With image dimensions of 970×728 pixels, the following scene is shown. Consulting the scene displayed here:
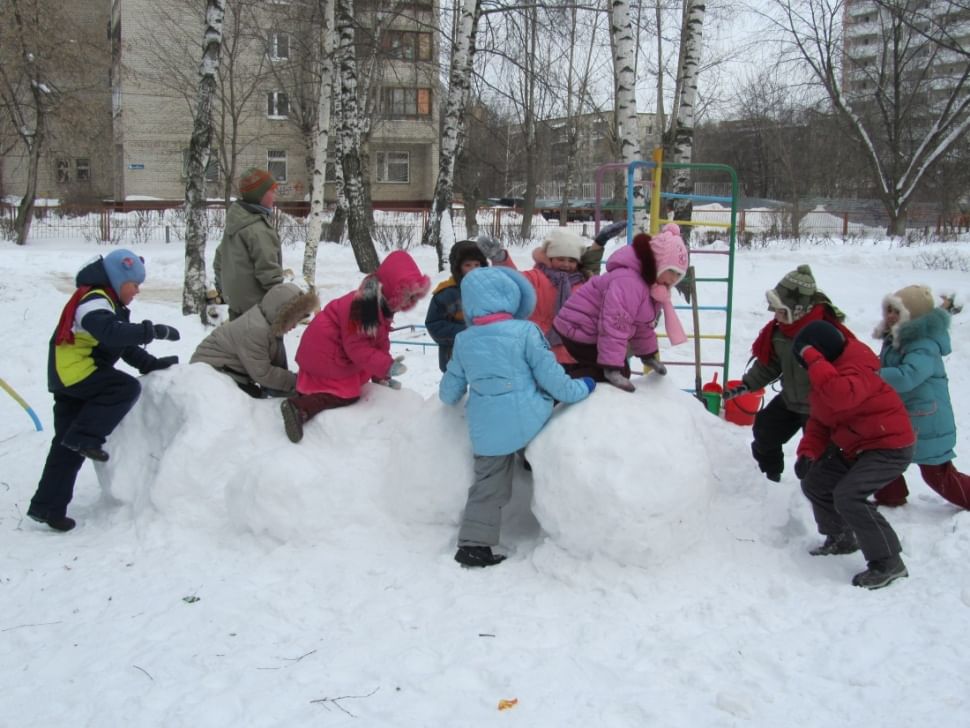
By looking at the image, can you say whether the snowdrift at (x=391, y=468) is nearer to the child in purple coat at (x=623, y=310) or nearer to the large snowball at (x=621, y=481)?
the large snowball at (x=621, y=481)

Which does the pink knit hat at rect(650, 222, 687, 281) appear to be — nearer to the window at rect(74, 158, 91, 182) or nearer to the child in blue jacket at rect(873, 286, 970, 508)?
the child in blue jacket at rect(873, 286, 970, 508)

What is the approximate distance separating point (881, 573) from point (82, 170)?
38295 millimetres

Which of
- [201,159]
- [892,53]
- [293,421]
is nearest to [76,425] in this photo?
[293,421]

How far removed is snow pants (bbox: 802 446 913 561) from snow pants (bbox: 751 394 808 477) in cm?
97

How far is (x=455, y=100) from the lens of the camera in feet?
40.8

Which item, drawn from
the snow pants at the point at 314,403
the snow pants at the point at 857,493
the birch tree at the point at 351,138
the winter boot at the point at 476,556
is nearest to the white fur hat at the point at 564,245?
the snow pants at the point at 314,403

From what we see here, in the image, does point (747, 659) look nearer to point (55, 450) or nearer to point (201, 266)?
point (55, 450)

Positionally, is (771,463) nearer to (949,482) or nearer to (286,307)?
(949,482)

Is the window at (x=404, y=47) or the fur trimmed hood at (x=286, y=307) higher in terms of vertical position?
the window at (x=404, y=47)

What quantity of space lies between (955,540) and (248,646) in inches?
124

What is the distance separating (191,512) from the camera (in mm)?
4148

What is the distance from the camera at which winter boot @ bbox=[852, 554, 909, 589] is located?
341 cm

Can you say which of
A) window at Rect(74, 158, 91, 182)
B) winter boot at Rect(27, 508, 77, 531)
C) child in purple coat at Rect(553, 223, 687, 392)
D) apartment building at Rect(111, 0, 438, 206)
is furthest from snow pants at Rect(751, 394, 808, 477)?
window at Rect(74, 158, 91, 182)

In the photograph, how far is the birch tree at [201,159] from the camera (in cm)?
948
